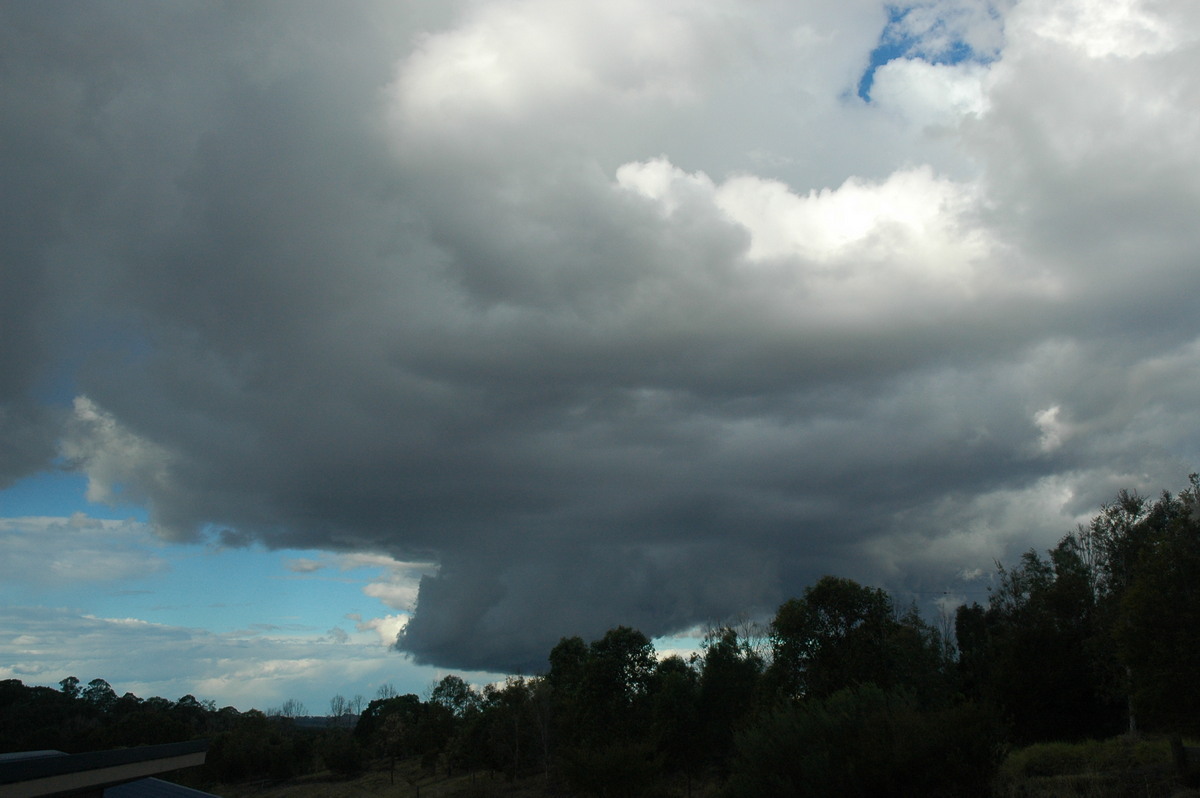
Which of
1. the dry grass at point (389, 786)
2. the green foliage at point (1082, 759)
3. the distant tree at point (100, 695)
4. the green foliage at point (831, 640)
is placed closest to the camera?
the green foliage at point (1082, 759)

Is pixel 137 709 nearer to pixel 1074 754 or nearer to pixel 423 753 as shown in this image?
pixel 423 753

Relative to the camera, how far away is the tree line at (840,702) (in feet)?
83.6

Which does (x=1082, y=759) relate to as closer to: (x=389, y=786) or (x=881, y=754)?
(x=881, y=754)

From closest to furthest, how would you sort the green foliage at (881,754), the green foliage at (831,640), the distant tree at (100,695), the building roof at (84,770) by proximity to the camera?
Answer: the building roof at (84,770) → the green foliage at (881,754) → the green foliage at (831,640) → the distant tree at (100,695)

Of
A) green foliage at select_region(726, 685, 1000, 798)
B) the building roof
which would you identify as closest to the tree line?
green foliage at select_region(726, 685, 1000, 798)

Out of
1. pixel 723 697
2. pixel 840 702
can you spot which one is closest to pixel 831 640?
pixel 723 697

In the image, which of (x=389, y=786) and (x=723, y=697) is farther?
(x=389, y=786)

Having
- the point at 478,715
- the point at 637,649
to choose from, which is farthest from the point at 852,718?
the point at 478,715

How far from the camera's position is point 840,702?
27969mm

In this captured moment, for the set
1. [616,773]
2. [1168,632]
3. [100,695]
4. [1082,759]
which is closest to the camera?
[1168,632]

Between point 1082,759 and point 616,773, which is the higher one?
point 1082,759

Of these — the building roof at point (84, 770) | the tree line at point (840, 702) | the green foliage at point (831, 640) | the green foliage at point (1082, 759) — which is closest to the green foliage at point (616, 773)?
the tree line at point (840, 702)

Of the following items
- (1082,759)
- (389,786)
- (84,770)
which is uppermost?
(84,770)

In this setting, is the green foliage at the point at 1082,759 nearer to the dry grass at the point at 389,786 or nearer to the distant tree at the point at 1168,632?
the distant tree at the point at 1168,632
